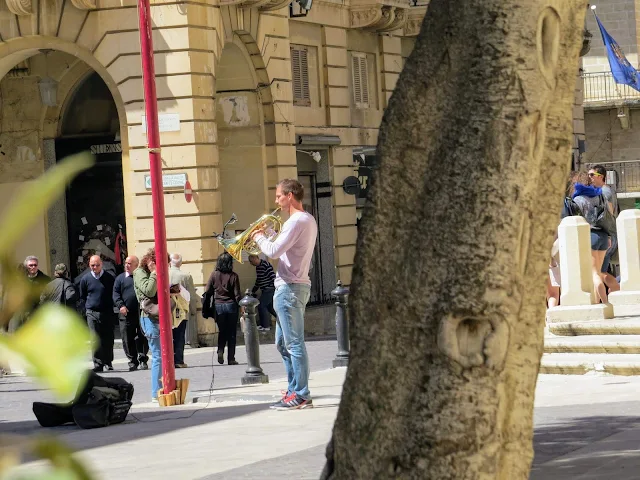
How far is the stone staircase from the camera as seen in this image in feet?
45.3

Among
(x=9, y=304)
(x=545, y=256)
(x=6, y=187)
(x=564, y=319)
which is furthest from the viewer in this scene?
(x=6, y=187)

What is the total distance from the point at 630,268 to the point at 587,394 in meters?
5.28

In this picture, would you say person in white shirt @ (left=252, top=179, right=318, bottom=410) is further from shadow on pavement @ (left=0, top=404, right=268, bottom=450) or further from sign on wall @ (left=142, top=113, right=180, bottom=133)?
sign on wall @ (left=142, top=113, right=180, bottom=133)

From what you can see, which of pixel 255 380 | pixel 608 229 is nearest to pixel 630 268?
pixel 608 229

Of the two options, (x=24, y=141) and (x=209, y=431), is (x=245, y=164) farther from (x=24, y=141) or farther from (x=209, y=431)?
(x=209, y=431)

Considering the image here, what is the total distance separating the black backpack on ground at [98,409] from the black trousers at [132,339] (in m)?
6.93

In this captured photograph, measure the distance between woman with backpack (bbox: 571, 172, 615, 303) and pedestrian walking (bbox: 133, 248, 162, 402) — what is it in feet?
18.0

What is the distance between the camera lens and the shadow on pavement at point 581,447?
26.0ft

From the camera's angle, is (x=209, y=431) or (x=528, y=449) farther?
(x=209, y=431)

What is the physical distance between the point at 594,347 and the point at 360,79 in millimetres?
17697

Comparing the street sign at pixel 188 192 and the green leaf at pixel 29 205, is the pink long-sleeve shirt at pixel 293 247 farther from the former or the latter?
the street sign at pixel 188 192

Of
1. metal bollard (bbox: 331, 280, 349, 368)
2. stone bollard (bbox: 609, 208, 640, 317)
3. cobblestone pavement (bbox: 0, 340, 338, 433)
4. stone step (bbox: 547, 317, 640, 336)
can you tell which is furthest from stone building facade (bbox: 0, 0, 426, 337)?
stone step (bbox: 547, 317, 640, 336)

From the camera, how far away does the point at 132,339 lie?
20.9m

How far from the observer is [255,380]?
16.7 m
